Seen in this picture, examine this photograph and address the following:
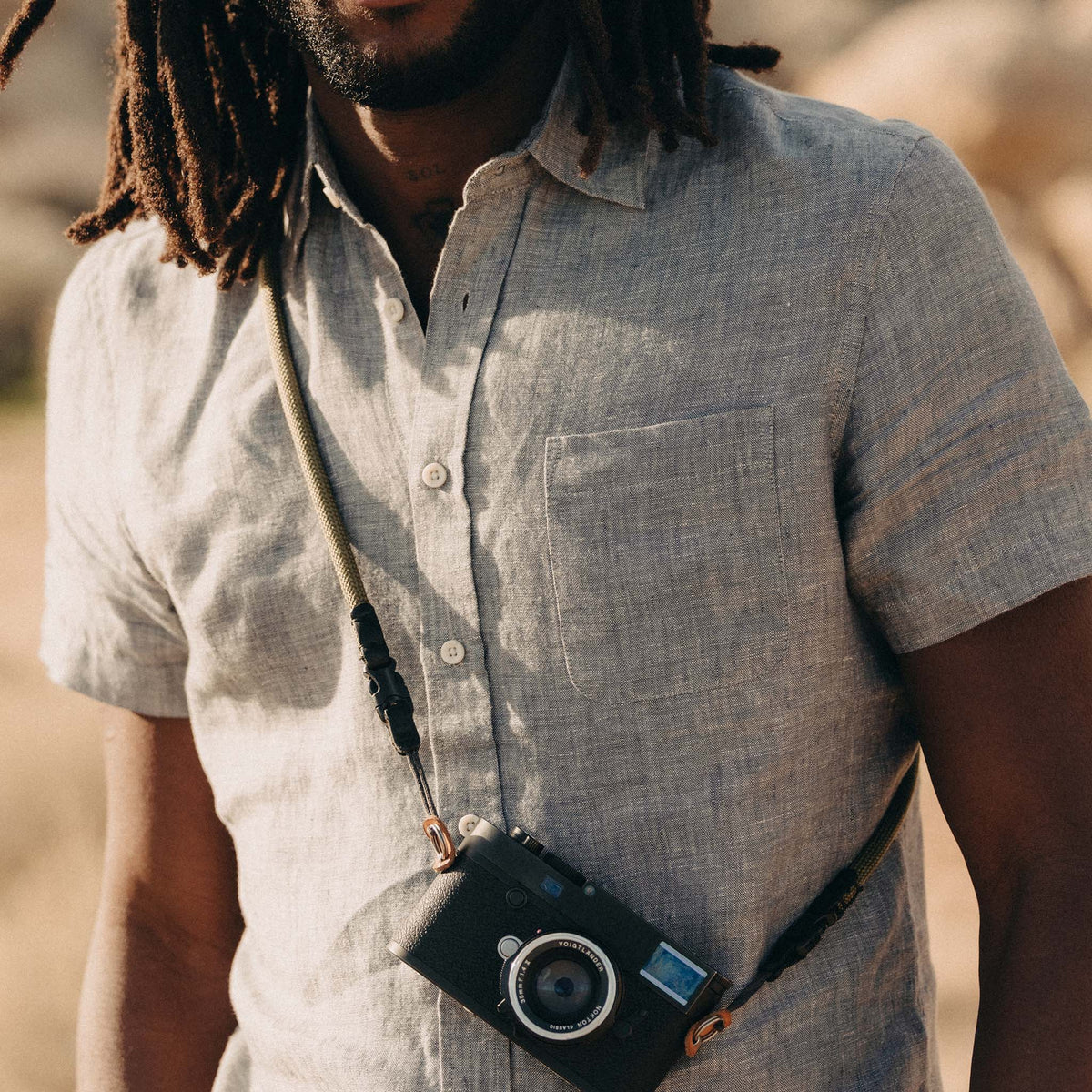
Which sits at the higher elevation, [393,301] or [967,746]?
[393,301]

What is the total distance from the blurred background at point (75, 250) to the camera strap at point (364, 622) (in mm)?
2487

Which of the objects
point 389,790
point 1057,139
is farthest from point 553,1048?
point 1057,139

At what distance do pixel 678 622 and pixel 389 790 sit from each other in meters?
0.31

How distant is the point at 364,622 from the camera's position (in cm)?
118

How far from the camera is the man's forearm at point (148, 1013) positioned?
57.0 inches

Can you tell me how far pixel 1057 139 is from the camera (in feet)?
14.6

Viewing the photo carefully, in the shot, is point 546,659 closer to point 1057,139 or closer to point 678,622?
point 678,622

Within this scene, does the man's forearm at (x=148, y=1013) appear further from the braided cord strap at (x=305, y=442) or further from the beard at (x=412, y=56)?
the beard at (x=412, y=56)

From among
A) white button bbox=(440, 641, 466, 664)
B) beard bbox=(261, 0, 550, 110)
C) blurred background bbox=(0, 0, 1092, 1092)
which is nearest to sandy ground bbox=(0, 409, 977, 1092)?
blurred background bbox=(0, 0, 1092, 1092)

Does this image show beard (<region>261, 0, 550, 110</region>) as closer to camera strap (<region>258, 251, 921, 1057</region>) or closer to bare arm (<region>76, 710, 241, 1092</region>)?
camera strap (<region>258, 251, 921, 1057</region>)

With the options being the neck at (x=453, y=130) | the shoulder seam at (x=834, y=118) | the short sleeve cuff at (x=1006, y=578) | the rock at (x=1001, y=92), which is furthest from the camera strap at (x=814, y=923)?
the rock at (x=1001, y=92)

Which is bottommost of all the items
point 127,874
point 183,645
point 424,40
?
point 127,874

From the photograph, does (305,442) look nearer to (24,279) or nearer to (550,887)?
(550,887)

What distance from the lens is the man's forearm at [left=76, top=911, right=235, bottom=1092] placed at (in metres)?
1.45
